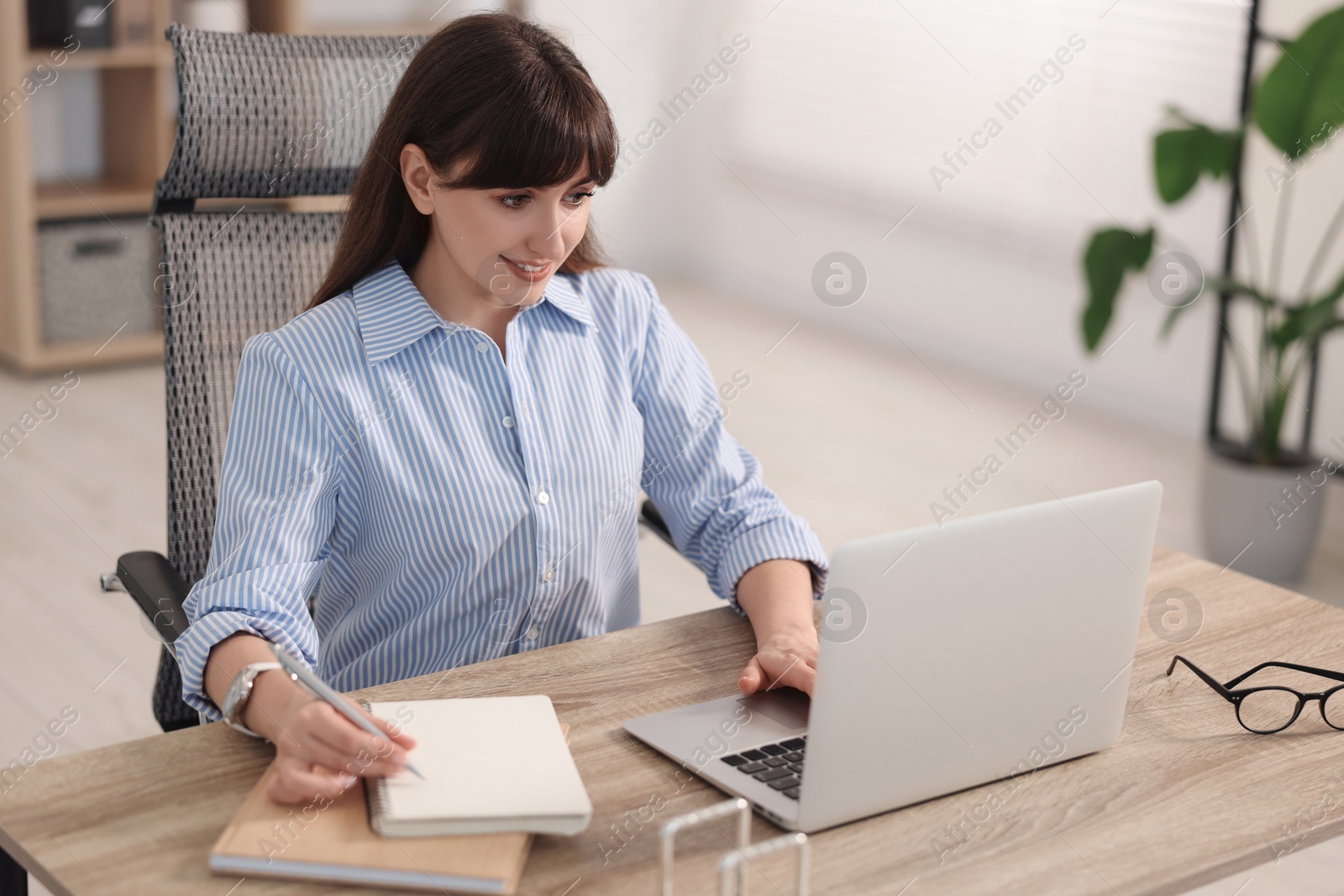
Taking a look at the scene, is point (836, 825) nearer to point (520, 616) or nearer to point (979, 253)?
point (520, 616)

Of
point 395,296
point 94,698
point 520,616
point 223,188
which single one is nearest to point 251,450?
point 395,296

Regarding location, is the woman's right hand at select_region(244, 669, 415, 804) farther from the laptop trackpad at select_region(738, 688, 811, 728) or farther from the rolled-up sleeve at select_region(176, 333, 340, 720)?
the laptop trackpad at select_region(738, 688, 811, 728)

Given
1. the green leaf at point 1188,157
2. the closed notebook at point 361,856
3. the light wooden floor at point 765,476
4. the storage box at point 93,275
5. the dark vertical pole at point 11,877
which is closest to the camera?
the closed notebook at point 361,856

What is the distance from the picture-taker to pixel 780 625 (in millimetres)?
1388

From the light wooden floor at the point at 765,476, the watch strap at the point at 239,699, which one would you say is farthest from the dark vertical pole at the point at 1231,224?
the watch strap at the point at 239,699

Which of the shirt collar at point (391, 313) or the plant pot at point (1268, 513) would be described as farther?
the plant pot at point (1268, 513)

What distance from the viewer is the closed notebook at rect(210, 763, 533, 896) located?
0.99 meters

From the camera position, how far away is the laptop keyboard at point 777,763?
1.13 m

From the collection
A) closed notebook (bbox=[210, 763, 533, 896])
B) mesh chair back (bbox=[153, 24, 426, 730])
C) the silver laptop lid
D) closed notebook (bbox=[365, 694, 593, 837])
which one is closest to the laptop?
the silver laptop lid

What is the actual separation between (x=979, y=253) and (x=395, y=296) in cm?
342

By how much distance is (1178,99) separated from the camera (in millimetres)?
4098

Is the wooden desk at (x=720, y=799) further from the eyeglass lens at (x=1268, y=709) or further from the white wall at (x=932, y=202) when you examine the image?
the white wall at (x=932, y=202)

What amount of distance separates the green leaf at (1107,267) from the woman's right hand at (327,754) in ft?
8.15

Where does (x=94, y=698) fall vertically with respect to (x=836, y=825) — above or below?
below
